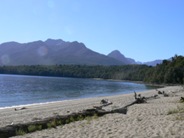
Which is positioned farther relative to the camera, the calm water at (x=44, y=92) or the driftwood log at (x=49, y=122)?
the calm water at (x=44, y=92)

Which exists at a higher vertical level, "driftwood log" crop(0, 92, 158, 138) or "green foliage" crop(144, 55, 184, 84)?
"green foliage" crop(144, 55, 184, 84)

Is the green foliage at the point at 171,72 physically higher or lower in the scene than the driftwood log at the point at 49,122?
higher

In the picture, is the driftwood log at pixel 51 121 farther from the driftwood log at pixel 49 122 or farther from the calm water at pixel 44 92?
the calm water at pixel 44 92

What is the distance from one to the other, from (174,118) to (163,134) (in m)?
4.82

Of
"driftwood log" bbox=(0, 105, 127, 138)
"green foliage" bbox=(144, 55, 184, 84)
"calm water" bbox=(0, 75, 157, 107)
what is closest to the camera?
"driftwood log" bbox=(0, 105, 127, 138)

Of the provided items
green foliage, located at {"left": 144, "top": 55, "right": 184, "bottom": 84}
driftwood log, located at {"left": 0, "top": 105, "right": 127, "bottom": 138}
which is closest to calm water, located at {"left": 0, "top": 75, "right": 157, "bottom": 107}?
driftwood log, located at {"left": 0, "top": 105, "right": 127, "bottom": 138}

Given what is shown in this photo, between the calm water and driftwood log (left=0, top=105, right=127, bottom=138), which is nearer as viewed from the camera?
driftwood log (left=0, top=105, right=127, bottom=138)

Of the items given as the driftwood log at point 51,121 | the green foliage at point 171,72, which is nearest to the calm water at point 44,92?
the driftwood log at point 51,121

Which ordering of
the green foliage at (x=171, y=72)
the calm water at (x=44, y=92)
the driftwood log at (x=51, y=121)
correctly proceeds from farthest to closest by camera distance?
the green foliage at (x=171, y=72) < the calm water at (x=44, y=92) < the driftwood log at (x=51, y=121)

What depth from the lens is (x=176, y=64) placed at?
148 meters

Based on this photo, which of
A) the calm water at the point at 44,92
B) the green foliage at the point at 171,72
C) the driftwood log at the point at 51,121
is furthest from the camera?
the green foliage at the point at 171,72

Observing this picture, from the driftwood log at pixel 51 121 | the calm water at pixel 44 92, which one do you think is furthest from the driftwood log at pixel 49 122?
the calm water at pixel 44 92

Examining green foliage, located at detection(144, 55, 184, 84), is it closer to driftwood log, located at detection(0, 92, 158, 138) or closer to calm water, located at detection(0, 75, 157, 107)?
calm water, located at detection(0, 75, 157, 107)

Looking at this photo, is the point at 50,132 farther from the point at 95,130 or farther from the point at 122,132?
the point at 122,132
